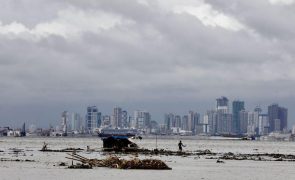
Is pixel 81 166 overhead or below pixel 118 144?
below

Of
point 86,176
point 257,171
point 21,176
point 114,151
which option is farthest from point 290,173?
point 114,151

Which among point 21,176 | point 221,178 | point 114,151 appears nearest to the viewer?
point 21,176

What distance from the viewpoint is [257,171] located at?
255ft

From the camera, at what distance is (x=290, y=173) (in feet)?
251

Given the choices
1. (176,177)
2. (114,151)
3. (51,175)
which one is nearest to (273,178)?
(176,177)

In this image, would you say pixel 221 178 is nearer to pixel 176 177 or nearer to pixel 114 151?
pixel 176 177

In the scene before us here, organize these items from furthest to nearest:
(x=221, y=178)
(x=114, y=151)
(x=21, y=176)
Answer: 1. (x=114, y=151)
2. (x=221, y=178)
3. (x=21, y=176)

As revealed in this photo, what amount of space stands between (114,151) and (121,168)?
156 feet

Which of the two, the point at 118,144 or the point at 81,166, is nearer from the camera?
the point at 81,166

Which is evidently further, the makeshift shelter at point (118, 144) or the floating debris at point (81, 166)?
the makeshift shelter at point (118, 144)

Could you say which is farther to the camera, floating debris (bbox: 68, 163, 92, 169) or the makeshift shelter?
the makeshift shelter

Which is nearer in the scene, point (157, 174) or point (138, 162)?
point (157, 174)

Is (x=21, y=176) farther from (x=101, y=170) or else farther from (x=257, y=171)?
(x=257, y=171)

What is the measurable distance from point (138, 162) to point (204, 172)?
697 centimetres
